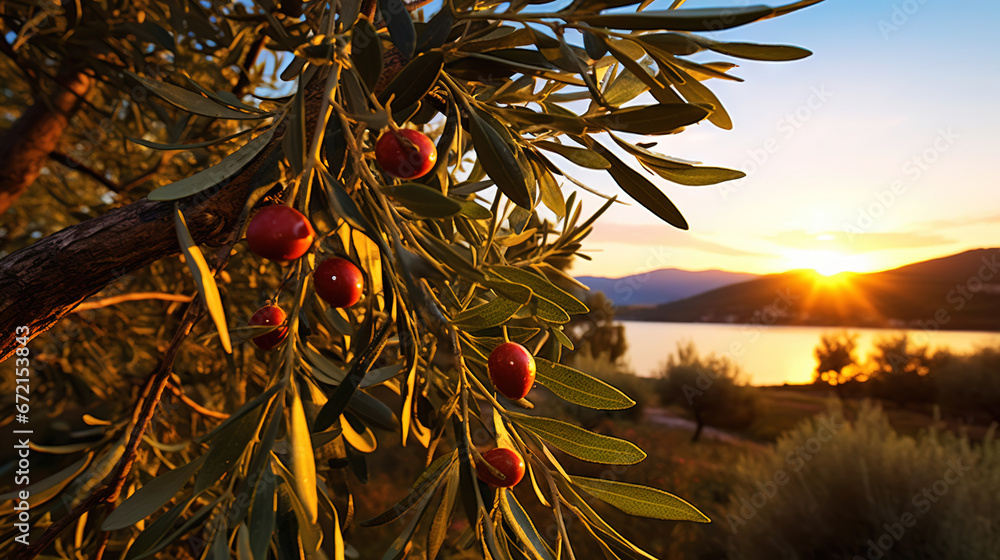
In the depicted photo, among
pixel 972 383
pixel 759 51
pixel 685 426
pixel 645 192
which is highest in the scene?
pixel 759 51

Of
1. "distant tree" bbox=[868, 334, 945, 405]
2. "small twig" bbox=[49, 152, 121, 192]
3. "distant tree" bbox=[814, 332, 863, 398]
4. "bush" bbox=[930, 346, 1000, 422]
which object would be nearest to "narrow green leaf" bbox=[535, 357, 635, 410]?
"small twig" bbox=[49, 152, 121, 192]

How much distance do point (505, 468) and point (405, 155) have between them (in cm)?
Answer: 28

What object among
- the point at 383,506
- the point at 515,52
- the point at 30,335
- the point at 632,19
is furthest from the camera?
the point at 383,506

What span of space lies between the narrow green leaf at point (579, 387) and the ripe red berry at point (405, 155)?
21 centimetres

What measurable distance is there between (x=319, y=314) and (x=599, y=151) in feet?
1.27

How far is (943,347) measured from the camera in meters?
6.53

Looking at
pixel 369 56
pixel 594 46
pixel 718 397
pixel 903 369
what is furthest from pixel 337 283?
pixel 903 369

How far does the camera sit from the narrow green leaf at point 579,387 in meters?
0.45

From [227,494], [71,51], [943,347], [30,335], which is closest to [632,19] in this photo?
[227,494]

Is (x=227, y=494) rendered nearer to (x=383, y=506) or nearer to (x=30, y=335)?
(x=30, y=335)

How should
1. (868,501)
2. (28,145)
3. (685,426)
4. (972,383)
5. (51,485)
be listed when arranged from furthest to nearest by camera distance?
(685,426), (972,383), (868,501), (28,145), (51,485)

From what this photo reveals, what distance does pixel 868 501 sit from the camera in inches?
115

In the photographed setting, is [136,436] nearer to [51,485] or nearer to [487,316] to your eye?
[51,485]

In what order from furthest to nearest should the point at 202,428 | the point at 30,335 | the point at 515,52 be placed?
the point at 202,428 → the point at 30,335 → the point at 515,52
